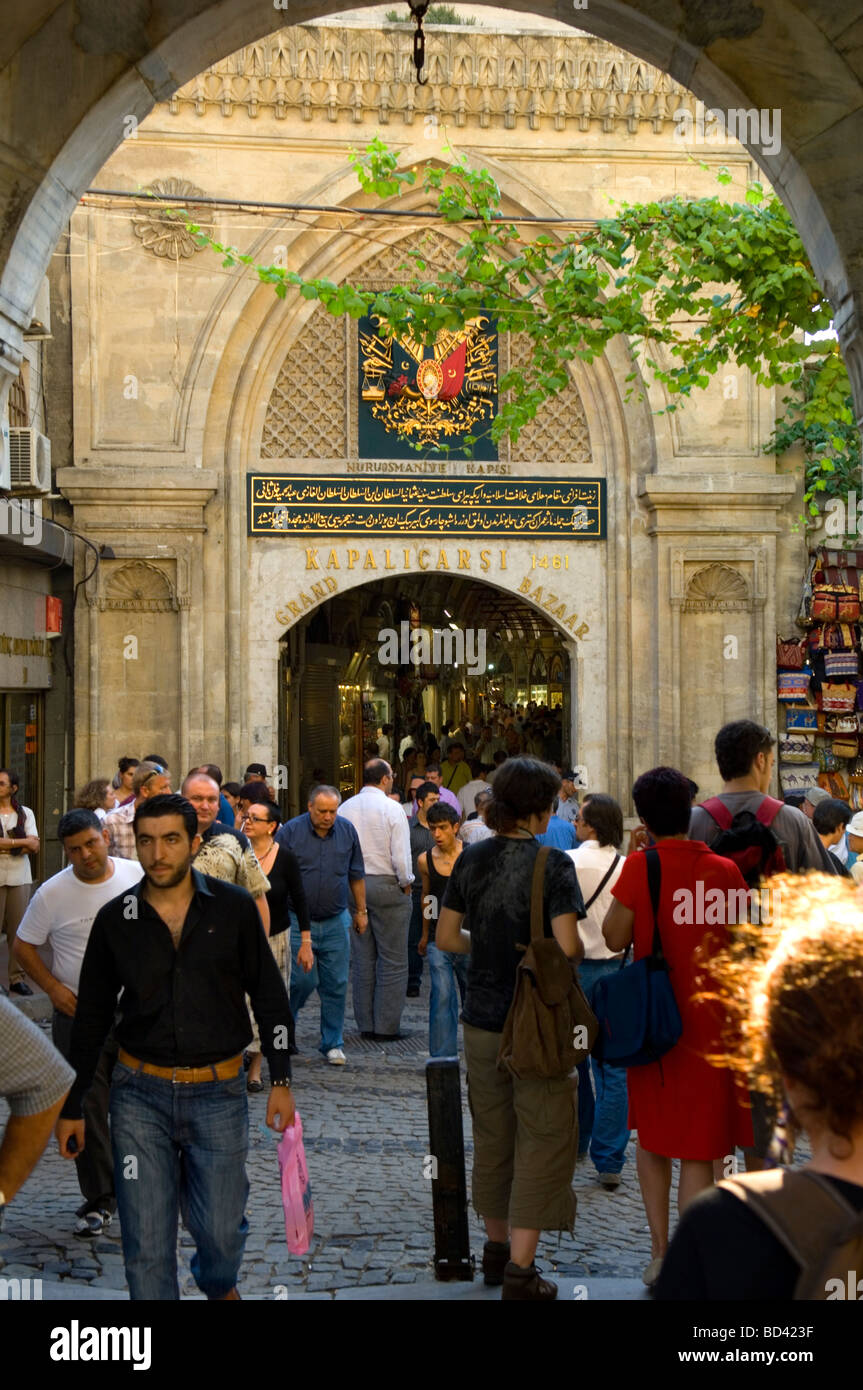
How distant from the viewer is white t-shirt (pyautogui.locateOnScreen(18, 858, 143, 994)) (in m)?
5.12

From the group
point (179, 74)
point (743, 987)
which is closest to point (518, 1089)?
point (743, 987)

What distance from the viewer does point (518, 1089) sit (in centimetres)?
438

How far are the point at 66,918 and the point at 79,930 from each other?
0.22 feet

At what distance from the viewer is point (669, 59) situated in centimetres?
474

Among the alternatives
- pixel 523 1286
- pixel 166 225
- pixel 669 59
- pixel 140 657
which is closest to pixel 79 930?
pixel 523 1286

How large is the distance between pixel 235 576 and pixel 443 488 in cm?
242

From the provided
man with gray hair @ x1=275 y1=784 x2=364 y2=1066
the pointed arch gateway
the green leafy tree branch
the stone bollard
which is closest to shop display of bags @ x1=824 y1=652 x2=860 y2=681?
the pointed arch gateway

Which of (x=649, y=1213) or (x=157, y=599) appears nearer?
(x=649, y=1213)

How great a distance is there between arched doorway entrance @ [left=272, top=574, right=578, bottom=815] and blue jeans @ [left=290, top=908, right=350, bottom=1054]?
788cm

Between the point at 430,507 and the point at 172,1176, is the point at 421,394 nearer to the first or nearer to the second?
the point at 430,507

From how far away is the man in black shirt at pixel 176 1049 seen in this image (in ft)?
12.1

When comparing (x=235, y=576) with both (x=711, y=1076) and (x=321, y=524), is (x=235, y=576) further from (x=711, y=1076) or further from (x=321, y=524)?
(x=711, y=1076)

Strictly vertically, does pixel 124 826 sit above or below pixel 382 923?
above

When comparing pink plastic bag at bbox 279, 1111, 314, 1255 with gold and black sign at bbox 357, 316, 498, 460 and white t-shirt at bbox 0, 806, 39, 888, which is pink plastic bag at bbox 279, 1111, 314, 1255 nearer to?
white t-shirt at bbox 0, 806, 39, 888
